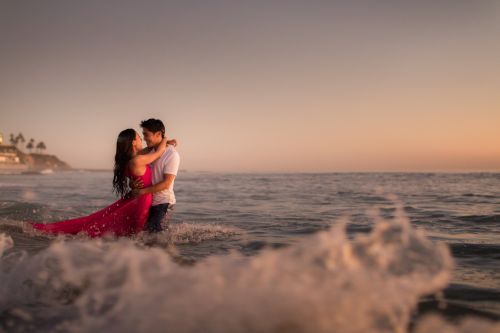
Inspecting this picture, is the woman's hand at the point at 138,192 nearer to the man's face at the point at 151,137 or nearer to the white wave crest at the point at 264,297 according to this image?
the man's face at the point at 151,137

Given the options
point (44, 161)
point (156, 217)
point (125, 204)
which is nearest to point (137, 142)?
point (125, 204)

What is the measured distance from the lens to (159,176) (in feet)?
20.0

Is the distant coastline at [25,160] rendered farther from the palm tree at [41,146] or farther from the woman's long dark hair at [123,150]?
the woman's long dark hair at [123,150]

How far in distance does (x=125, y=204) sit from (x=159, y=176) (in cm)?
74

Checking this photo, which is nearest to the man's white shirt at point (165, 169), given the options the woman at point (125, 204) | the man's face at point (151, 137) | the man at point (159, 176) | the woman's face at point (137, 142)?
the man at point (159, 176)

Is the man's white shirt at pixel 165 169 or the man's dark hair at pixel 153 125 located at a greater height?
the man's dark hair at pixel 153 125

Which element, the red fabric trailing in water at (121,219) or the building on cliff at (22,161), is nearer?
the red fabric trailing in water at (121,219)

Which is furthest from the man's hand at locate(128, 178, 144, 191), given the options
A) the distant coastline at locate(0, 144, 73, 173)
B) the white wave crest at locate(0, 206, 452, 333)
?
the distant coastline at locate(0, 144, 73, 173)

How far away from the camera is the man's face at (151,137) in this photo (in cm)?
588

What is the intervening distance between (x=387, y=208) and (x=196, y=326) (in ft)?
37.5

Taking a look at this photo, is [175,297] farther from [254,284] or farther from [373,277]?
[373,277]

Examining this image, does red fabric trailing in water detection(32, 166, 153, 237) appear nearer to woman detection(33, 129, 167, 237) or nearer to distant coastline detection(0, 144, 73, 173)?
woman detection(33, 129, 167, 237)

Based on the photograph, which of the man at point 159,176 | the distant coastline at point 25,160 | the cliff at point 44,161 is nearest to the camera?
the man at point 159,176

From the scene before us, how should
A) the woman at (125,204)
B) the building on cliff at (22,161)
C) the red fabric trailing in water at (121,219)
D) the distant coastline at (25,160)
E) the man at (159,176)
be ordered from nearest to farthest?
the woman at (125,204) < the man at (159,176) < the red fabric trailing in water at (121,219) < the building on cliff at (22,161) < the distant coastline at (25,160)
